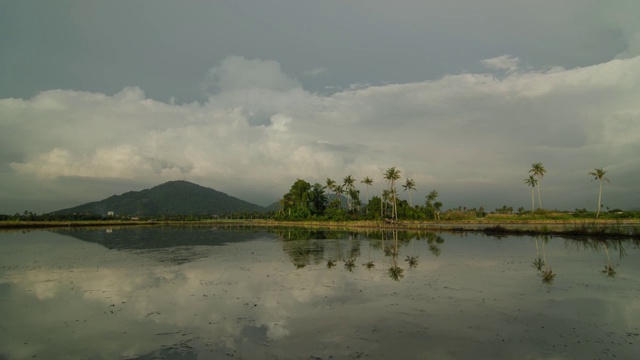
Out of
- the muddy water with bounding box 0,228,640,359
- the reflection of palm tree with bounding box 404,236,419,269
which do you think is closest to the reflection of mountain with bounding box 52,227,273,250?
the muddy water with bounding box 0,228,640,359

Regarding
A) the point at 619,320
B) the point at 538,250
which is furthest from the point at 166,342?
the point at 538,250

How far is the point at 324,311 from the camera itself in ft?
51.4

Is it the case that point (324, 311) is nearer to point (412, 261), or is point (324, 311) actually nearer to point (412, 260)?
A: point (412, 261)

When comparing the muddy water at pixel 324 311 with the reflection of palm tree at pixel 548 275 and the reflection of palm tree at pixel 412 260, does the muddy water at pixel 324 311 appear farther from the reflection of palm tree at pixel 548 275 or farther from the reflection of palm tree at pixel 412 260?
the reflection of palm tree at pixel 412 260

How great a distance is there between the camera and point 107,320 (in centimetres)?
1464

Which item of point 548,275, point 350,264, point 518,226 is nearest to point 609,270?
point 548,275

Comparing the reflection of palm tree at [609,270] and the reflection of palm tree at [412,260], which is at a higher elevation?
the reflection of palm tree at [609,270]

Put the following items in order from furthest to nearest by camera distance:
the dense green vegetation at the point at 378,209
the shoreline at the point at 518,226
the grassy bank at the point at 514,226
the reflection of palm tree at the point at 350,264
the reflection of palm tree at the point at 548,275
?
the dense green vegetation at the point at 378,209
the grassy bank at the point at 514,226
the shoreline at the point at 518,226
the reflection of palm tree at the point at 350,264
the reflection of palm tree at the point at 548,275

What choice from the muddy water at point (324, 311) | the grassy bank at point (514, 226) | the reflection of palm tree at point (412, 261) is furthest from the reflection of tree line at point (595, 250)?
the reflection of palm tree at point (412, 261)

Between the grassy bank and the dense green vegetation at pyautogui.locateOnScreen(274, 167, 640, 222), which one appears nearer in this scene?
the grassy bank

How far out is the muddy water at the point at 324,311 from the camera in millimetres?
11422

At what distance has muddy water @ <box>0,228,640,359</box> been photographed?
1142 centimetres

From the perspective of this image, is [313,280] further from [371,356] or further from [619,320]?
[619,320]

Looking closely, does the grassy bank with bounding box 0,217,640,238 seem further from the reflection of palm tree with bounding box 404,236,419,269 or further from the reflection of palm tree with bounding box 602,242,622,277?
the reflection of palm tree with bounding box 404,236,419,269
